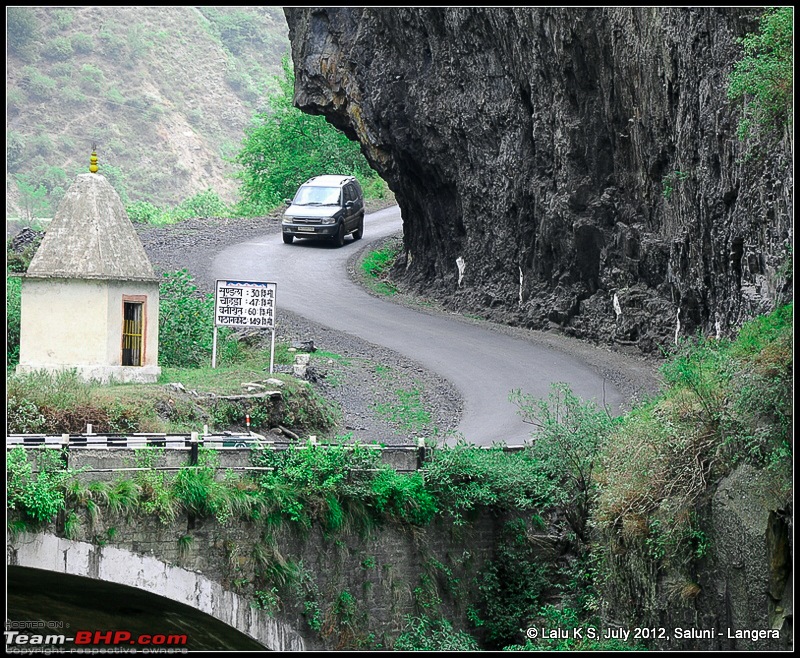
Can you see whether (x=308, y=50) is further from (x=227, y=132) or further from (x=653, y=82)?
(x=227, y=132)

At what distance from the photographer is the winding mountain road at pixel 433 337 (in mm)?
26047

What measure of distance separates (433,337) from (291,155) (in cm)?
3119

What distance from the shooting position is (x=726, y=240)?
2505cm

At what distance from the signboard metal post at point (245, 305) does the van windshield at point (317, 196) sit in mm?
18096

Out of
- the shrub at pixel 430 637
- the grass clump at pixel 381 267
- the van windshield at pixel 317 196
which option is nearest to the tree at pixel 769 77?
the shrub at pixel 430 637

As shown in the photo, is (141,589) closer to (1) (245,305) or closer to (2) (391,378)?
(1) (245,305)

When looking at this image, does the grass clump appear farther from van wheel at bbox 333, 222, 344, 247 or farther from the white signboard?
the white signboard

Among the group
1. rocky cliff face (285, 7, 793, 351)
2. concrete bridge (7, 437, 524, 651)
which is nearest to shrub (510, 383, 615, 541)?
concrete bridge (7, 437, 524, 651)

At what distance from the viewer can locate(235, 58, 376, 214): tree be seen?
6084cm

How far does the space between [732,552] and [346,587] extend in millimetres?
6390

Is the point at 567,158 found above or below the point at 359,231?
above

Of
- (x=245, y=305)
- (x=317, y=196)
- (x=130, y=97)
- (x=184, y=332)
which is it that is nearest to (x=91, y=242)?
(x=245, y=305)

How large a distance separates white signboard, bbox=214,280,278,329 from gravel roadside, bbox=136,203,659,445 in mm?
2047

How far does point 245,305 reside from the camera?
2605 centimetres
